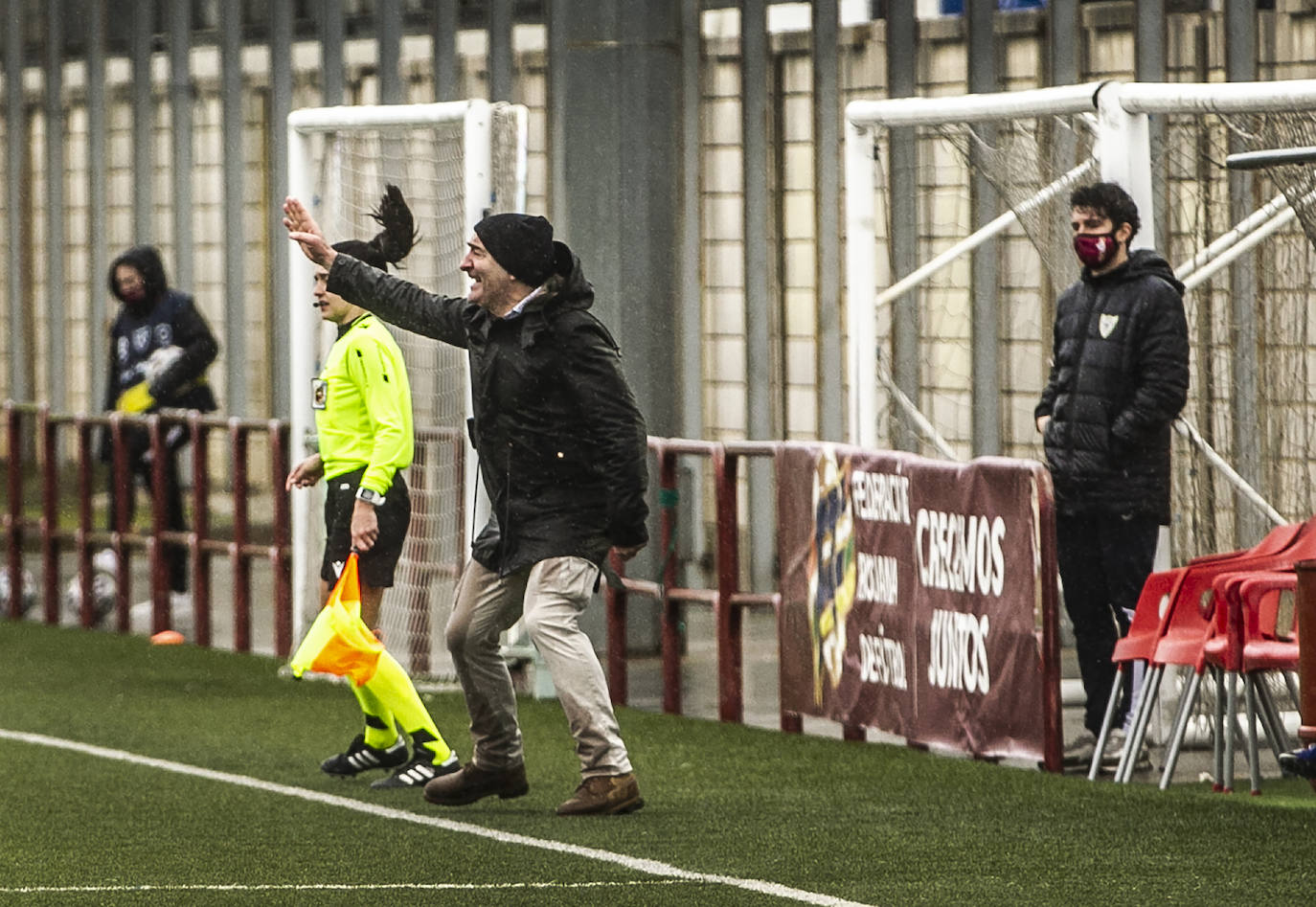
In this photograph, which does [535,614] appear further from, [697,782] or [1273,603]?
[1273,603]

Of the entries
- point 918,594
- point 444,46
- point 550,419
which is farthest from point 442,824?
point 444,46

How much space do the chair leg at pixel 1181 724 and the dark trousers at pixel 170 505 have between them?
7.10 metres

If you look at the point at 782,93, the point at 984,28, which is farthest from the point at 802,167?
the point at 984,28

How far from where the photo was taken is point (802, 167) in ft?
52.1

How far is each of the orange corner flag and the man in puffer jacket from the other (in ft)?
8.13

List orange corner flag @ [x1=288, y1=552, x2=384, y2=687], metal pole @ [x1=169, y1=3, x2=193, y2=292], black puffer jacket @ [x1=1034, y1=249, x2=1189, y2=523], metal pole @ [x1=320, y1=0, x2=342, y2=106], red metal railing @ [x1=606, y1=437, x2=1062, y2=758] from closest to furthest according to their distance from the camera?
orange corner flag @ [x1=288, y1=552, x2=384, y2=687] → black puffer jacket @ [x1=1034, y1=249, x2=1189, y2=523] → red metal railing @ [x1=606, y1=437, x2=1062, y2=758] → metal pole @ [x1=320, y1=0, x2=342, y2=106] → metal pole @ [x1=169, y1=3, x2=193, y2=292]

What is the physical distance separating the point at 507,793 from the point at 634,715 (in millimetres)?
2746

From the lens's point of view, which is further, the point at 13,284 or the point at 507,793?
the point at 13,284

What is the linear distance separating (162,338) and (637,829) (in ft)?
24.7

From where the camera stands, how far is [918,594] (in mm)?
10641

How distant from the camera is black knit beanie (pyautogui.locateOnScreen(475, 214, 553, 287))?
29.2 ft

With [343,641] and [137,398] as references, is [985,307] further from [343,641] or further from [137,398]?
[343,641]

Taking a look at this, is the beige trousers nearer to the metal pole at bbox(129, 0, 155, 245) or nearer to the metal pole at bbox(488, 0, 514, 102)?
the metal pole at bbox(488, 0, 514, 102)

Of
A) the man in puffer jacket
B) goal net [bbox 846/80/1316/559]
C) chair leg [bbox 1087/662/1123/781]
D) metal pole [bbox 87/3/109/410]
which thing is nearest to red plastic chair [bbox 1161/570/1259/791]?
chair leg [bbox 1087/662/1123/781]
